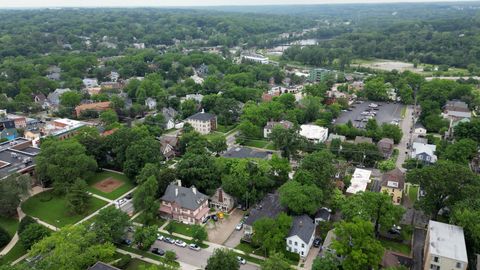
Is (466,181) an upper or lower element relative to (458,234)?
upper

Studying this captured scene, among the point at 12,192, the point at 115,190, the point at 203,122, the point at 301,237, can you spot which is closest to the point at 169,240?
the point at 301,237

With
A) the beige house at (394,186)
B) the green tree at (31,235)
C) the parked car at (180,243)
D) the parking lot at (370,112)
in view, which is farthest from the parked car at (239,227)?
the parking lot at (370,112)

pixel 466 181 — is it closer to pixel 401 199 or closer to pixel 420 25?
pixel 401 199

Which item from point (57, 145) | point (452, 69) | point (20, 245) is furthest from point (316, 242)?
point (452, 69)

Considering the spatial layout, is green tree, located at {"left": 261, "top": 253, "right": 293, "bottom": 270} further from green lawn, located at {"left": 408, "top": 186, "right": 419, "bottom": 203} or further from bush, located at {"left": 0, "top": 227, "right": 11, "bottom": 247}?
bush, located at {"left": 0, "top": 227, "right": 11, "bottom": 247}

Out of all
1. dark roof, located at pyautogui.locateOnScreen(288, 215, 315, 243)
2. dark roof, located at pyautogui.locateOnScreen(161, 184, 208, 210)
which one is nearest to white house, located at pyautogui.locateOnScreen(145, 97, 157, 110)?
dark roof, located at pyautogui.locateOnScreen(161, 184, 208, 210)

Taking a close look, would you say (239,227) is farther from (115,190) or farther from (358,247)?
(115,190)
